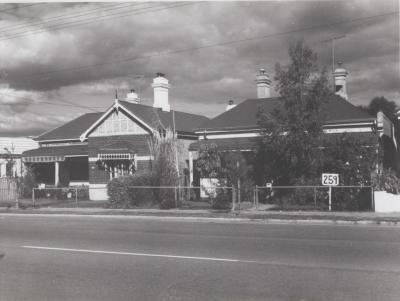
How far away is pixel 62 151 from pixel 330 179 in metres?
19.6

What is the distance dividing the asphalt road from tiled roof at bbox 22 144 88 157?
17.1 meters

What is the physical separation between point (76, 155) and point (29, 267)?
2278cm

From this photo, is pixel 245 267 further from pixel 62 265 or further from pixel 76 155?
pixel 76 155

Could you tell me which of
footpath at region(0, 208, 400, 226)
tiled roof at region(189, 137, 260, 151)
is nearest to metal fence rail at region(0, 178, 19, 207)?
footpath at region(0, 208, 400, 226)

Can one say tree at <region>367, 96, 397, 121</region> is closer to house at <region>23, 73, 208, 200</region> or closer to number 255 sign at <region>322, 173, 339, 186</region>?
house at <region>23, 73, 208, 200</region>

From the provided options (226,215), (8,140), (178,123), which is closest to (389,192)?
(226,215)

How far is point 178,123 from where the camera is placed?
104 ft

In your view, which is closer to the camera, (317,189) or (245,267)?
(245,267)

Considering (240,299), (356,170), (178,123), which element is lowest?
(240,299)

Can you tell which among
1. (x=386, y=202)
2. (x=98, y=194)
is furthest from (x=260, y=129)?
(x=98, y=194)

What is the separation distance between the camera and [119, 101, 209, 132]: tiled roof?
28.5m

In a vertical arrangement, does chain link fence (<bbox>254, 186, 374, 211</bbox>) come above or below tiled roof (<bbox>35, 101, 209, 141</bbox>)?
below

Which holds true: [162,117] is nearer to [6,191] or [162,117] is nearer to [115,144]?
[115,144]

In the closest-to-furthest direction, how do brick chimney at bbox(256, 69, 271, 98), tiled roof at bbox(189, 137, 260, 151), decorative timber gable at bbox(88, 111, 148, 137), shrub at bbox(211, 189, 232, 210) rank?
shrub at bbox(211, 189, 232, 210)
tiled roof at bbox(189, 137, 260, 151)
decorative timber gable at bbox(88, 111, 148, 137)
brick chimney at bbox(256, 69, 271, 98)
